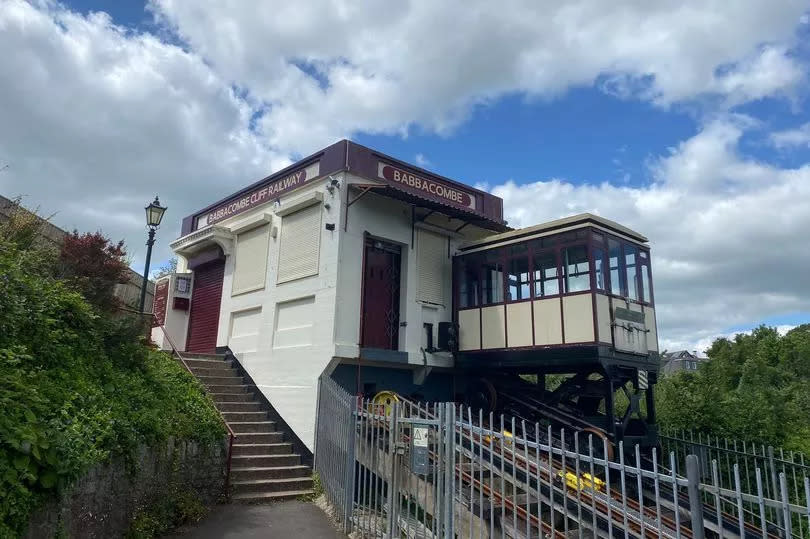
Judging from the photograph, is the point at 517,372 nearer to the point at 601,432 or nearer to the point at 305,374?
the point at 601,432

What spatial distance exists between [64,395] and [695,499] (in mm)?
5426

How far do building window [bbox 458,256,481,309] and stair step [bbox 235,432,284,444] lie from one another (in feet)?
14.9

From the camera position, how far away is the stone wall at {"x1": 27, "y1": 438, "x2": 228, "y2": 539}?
4.72 metres

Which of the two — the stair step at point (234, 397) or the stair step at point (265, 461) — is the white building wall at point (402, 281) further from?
the stair step at point (234, 397)

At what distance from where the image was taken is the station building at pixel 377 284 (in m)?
10.4

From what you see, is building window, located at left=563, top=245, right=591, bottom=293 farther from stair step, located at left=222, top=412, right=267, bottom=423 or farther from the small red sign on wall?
the small red sign on wall

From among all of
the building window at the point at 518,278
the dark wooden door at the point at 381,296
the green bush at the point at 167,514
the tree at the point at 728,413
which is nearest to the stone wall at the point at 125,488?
the green bush at the point at 167,514

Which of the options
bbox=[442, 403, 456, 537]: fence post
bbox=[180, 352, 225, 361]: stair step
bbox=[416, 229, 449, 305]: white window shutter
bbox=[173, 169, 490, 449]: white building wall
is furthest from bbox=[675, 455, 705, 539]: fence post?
bbox=[180, 352, 225, 361]: stair step

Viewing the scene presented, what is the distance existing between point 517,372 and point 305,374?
4.29 meters

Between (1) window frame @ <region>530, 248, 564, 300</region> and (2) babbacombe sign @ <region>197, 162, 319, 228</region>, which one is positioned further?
(2) babbacombe sign @ <region>197, 162, 319, 228</region>

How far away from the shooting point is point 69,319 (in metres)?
6.96

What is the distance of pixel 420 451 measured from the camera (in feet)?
19.9

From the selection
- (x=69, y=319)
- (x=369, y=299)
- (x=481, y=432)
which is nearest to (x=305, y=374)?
(x=369, y=299)

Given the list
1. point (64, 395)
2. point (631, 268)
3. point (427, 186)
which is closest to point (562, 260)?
point (631, 268)
